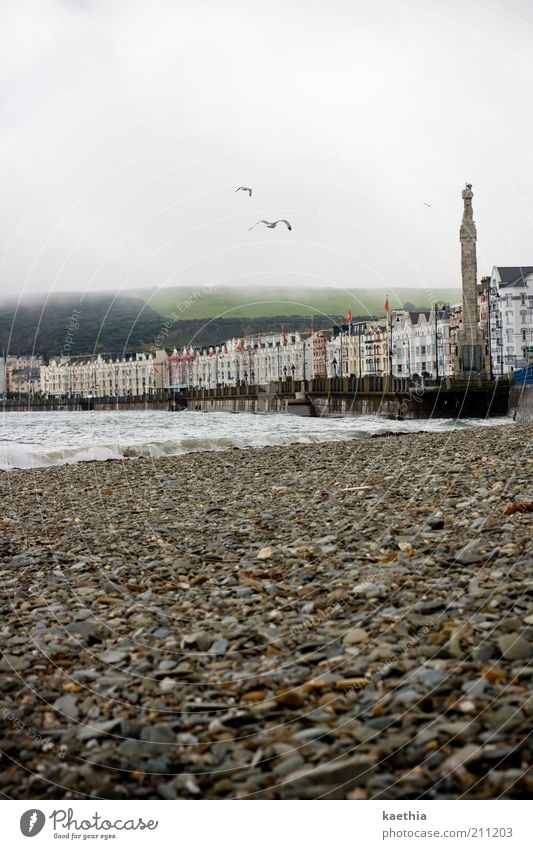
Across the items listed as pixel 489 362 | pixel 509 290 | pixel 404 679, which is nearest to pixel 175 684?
pixel 404 679

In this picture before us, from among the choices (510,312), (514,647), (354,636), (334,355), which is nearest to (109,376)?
(334,355)

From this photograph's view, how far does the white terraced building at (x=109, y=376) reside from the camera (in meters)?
134

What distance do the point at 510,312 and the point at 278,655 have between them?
309 feet

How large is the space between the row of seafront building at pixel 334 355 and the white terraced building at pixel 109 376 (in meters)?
0.18

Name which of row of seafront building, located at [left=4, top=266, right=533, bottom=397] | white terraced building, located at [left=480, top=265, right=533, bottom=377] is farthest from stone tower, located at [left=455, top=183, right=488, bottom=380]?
white terraced building, located at [left=480, top=265, right=533, bottom=377]

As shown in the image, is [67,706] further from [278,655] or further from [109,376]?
[109,376]

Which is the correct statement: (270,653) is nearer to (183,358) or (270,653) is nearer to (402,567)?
(402,567)

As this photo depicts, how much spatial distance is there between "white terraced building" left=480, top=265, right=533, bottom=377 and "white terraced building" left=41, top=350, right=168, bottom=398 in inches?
1946

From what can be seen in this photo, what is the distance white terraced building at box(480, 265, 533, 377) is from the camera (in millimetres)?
89625

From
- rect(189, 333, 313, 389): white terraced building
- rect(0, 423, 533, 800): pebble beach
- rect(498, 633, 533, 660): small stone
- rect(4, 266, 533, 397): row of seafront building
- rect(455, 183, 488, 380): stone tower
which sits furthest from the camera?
rect(189, 333, 313, 389): white terraced building

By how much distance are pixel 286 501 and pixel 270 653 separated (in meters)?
5.33

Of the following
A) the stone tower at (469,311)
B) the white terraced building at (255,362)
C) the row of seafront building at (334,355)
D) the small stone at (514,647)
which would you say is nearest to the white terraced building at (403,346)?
the row of seafront building at (334,355)

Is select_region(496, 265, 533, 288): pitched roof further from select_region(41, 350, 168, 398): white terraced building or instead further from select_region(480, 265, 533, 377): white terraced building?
select_region(41, 350, 168, 398): white terraced building

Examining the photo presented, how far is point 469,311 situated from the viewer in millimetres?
62781
